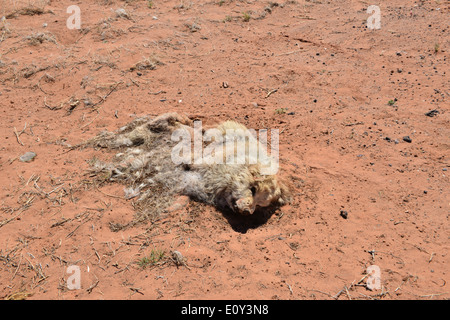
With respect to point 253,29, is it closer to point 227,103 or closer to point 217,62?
point 217,62

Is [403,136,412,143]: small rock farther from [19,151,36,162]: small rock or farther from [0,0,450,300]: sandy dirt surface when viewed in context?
[19,151,36,162]: small rock

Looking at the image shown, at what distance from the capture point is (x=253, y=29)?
7.35 metres

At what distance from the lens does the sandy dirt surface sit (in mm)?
3164

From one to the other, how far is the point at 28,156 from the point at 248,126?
274 cm

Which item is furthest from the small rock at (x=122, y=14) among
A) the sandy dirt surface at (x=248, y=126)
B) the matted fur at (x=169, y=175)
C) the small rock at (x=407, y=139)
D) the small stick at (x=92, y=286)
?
the small stick at (x=92, y=286)

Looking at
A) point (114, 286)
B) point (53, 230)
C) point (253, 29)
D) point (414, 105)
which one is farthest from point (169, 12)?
point (114, 286)

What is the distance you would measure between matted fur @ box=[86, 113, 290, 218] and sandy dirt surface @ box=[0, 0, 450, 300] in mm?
161

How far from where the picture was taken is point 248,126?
16.2 ft

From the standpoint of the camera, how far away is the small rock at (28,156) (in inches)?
176

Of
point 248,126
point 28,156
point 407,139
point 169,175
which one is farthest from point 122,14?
point 407,139

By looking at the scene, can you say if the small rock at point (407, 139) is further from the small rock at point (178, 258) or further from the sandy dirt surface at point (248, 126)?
the small rock at point (178, 258)

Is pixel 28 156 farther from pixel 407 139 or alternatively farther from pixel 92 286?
pixel 407 139

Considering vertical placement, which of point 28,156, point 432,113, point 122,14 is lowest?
point 28,156

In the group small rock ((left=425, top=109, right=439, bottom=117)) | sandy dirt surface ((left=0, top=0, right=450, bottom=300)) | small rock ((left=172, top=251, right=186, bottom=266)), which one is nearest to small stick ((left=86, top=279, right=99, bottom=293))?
sandy dirt surface ((left=0, top=0, right=450, bottom=300))
